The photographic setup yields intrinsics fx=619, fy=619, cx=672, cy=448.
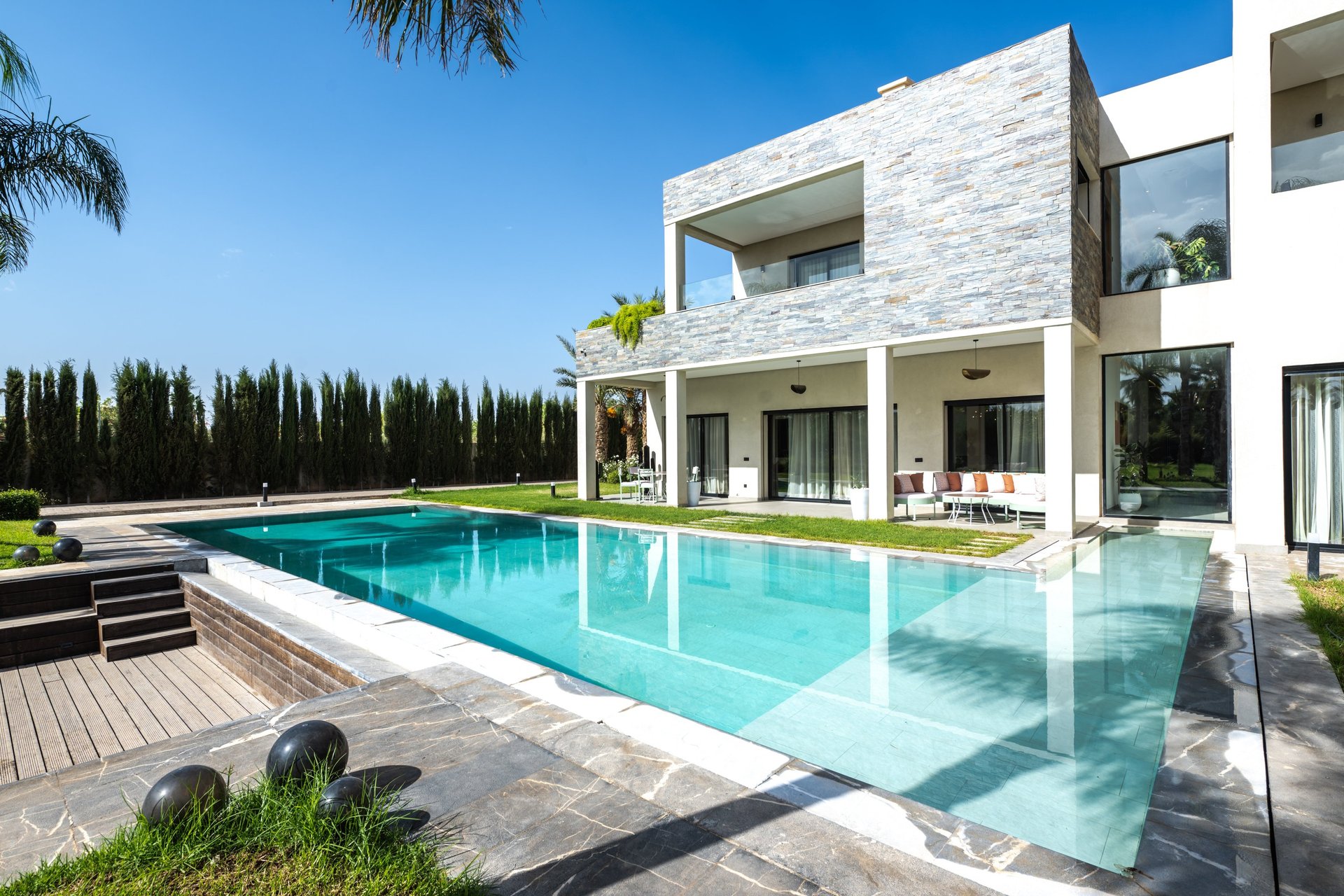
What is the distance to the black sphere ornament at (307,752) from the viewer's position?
2.50 m

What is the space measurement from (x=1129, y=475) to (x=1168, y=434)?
0.97m

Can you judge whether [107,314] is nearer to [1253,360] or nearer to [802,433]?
[802,433]

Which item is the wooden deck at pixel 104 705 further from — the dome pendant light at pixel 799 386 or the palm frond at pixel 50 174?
the dome pendant light at pixel 799 386

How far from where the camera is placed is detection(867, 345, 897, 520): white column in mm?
11648

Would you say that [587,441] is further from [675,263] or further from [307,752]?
[307,752]

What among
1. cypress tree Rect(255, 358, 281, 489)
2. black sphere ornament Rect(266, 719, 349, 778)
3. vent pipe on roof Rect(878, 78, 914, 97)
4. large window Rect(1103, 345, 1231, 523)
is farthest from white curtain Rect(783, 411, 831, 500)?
cypress tree Rect(255, 358, 281, 489)

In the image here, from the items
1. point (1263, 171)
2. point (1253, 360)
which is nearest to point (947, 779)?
point (1253, 360)

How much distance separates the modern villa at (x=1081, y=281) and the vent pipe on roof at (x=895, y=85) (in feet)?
0.23

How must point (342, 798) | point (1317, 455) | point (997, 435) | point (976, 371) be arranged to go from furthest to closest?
1. point (997, 435)
2. point (976, 371)
3. point (1317, 455)
4. point (342, 798)

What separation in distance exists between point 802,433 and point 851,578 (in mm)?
8770

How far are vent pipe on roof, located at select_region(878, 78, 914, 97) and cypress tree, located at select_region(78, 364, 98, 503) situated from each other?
21.3 metres

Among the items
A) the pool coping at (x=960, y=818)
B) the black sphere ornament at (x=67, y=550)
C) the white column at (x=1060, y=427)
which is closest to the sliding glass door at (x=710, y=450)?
the white column at (x=1060, y=427)

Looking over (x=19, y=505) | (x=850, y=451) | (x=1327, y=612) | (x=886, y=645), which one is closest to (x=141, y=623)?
(x=886, y=645)

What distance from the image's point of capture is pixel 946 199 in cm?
1102
